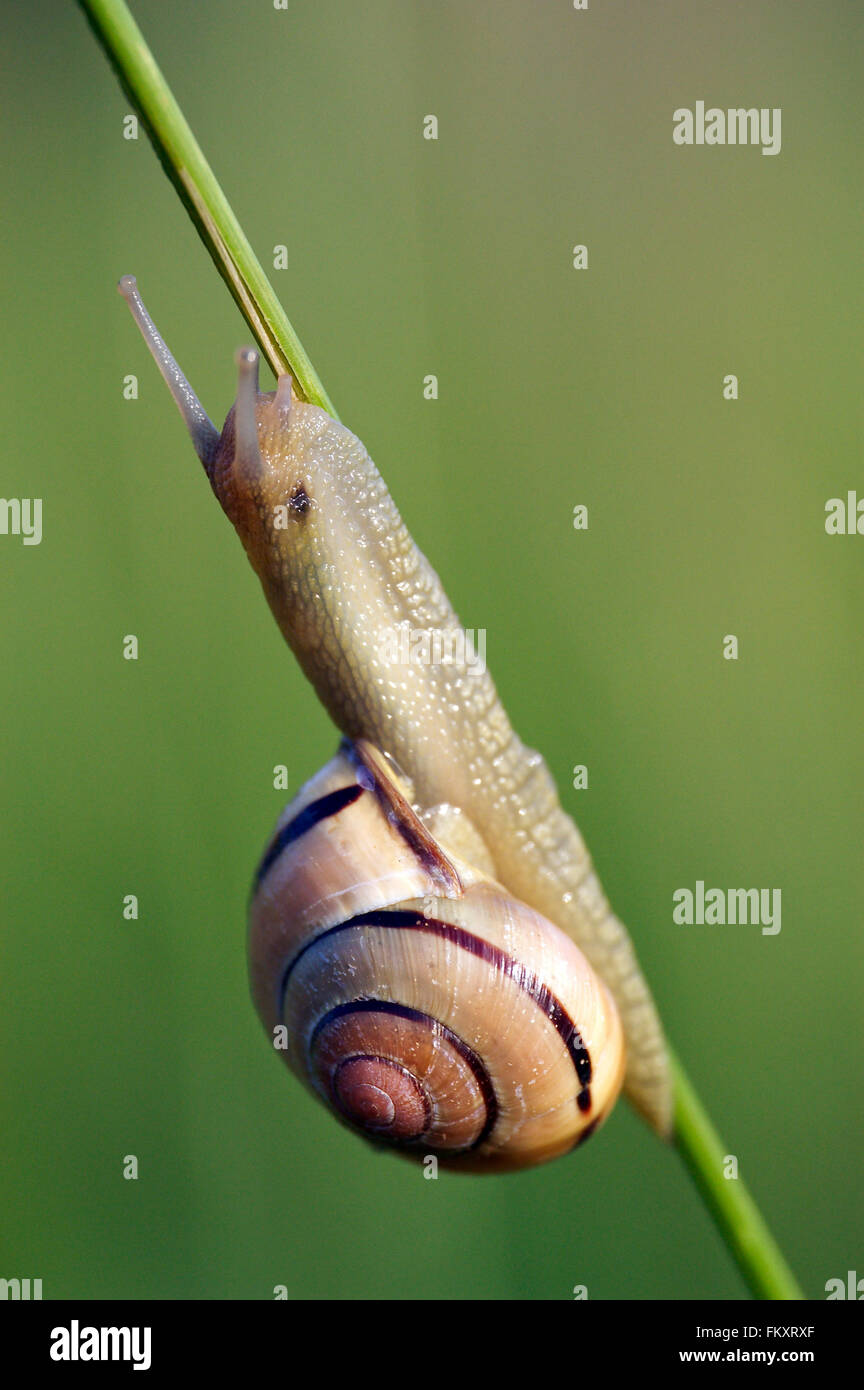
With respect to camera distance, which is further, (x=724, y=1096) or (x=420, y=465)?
(x=420, y=465)

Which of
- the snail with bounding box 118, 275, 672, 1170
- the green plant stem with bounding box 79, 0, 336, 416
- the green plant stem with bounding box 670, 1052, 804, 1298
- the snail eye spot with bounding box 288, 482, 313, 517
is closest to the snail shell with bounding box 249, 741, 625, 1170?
the snail with bounding box 118, 275, 672, 1170

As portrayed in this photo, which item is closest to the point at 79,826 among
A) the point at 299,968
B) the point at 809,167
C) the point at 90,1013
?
the point at 90,1013

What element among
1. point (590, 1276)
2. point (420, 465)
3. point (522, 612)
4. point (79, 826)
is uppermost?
point (420, 465)

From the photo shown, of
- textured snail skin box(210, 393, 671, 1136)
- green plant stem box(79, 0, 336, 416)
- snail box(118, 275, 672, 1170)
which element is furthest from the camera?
textured snail skin box(210, 393, 671, 1136)

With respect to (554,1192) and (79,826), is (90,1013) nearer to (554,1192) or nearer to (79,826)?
(79,826)

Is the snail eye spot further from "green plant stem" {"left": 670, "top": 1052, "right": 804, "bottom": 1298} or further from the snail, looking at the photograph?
"green plant stem" {"left": 670, "top": 1052, "right": 804, "bottom": 1298}

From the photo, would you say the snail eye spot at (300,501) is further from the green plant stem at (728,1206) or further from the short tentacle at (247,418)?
the green plant stem at (728,1206)

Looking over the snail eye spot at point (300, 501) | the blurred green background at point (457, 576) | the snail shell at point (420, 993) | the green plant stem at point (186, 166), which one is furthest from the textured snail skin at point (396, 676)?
the blurred green background at point (457, 576)
